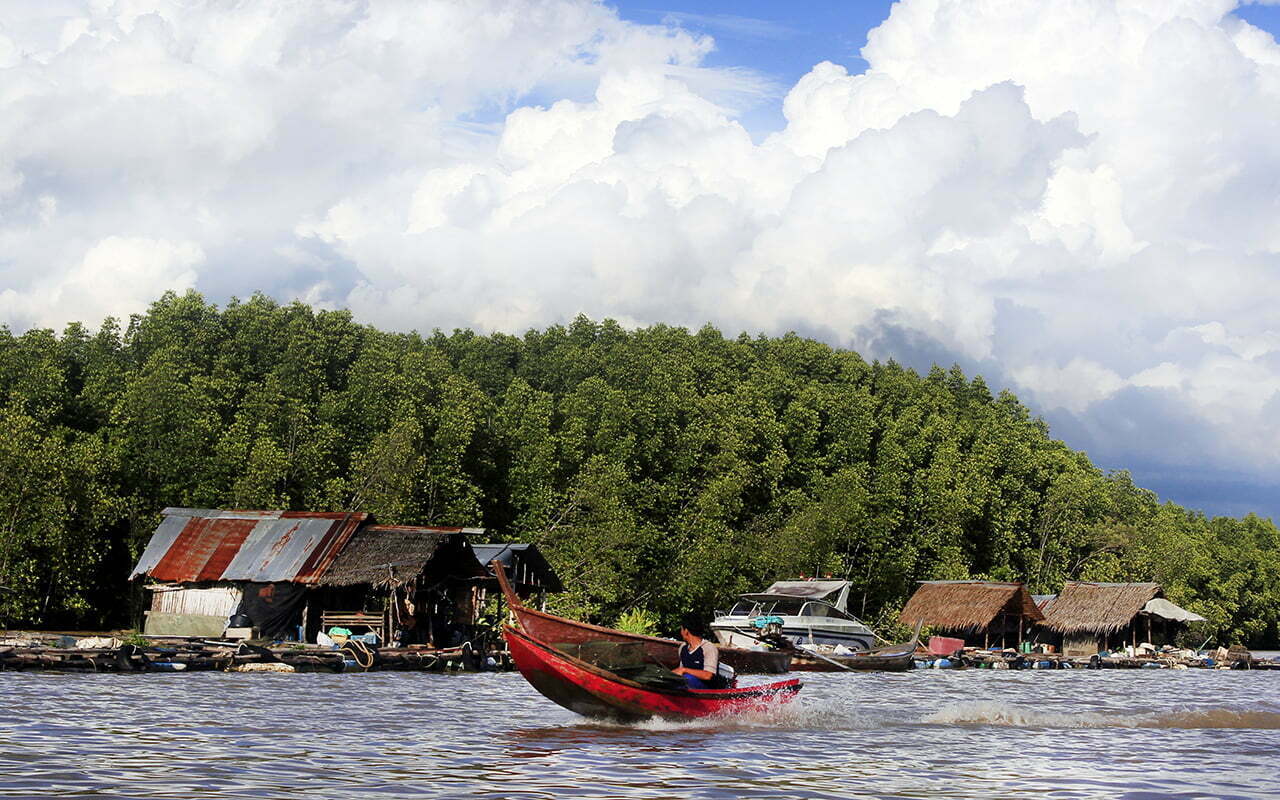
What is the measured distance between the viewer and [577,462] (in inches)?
2256

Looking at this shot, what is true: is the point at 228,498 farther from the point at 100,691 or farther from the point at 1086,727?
the point at 1086,727

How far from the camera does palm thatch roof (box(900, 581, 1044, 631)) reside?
54094mm

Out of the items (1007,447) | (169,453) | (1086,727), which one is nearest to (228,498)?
(169,453)

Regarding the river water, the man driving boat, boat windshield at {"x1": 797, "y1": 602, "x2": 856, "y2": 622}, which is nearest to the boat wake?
the river water

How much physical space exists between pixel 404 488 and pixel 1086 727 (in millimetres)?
31290

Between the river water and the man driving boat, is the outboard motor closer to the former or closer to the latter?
the river water

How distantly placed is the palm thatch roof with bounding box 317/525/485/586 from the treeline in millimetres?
9657

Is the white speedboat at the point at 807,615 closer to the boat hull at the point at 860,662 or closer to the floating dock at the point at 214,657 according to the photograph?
the boat hull at the point at 860,662

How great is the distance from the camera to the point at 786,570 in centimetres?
5603

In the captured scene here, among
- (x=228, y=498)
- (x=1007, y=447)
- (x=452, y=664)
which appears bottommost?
(x=452, y=664)

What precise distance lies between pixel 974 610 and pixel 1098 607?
6.77m

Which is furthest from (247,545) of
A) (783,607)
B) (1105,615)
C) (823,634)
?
(1105,615)

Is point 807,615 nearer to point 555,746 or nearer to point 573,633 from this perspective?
point 573,633

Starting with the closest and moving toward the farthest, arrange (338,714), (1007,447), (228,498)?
(338,714) < (228,498) < (1007,447)
